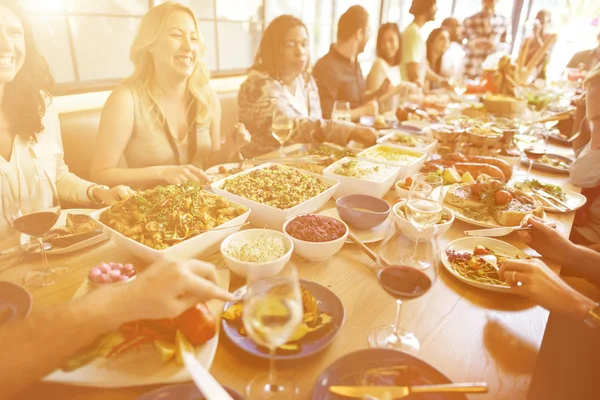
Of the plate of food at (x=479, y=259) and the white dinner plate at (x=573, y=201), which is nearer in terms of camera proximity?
the plate of food at (x=479, y=259)

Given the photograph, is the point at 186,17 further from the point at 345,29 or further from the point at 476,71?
the point at 476,71

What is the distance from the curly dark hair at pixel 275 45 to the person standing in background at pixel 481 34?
611 centimetres

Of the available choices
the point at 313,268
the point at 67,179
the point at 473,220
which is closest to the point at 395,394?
the point at 313,268

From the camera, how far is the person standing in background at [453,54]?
6.90m

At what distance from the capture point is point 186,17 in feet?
7.55

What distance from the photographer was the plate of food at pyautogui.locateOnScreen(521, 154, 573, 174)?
2.45 metres

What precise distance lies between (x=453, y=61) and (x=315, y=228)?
706 centimetres

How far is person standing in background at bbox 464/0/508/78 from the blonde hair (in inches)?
272

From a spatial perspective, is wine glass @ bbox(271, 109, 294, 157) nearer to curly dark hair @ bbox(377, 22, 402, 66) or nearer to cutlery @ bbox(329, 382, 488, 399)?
cutlery @ bbox(329, 382, 488, 399)

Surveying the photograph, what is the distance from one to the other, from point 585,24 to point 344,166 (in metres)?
12.8

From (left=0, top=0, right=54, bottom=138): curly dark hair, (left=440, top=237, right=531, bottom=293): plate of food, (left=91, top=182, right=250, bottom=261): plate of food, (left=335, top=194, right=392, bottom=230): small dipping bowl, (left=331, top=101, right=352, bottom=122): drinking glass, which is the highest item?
(left=0, top=0, right=54, bottom=138): curly dark hair

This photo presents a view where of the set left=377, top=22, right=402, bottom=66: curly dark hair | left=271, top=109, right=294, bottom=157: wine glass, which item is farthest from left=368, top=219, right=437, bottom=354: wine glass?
left=377, top=22, right=402, bottom=66: curly dark hair

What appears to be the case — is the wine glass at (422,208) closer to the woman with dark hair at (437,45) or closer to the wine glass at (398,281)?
the wine glass at (398,281)

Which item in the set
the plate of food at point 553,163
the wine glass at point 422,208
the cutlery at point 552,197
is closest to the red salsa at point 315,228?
the wine glass at point 422,208
